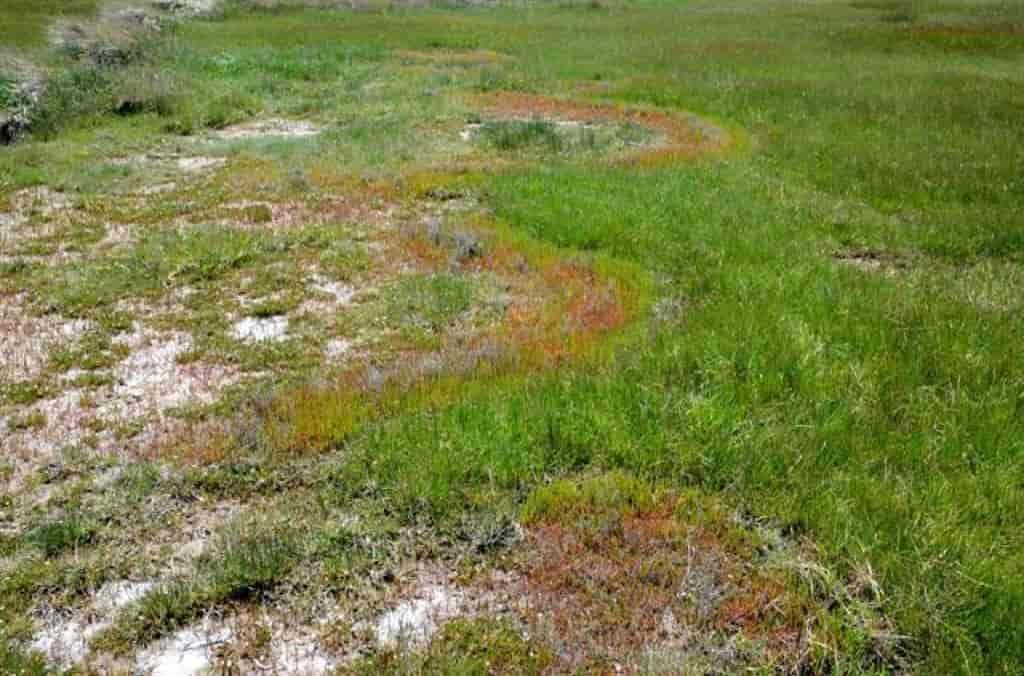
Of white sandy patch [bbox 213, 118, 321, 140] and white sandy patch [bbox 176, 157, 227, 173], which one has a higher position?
white sandy patch [bbox 213, 118, 321, 140]

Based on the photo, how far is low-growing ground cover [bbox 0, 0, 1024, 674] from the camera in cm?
509

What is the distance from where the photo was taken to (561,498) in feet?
20.4

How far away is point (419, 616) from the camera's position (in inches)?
205

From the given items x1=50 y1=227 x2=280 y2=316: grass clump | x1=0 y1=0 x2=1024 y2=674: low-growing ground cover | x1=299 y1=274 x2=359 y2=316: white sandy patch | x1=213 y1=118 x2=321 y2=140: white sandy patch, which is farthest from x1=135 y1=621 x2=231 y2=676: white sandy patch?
x1=213 y1=118 x2=321 y2=140: white sandy patch

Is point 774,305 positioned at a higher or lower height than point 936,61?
lower

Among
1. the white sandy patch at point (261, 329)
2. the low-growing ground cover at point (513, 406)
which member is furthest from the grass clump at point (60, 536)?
the white sandy patch at point (261, 329)

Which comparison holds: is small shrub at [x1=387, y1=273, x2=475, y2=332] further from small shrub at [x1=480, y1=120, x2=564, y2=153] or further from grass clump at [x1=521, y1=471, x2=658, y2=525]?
small shrub at [x1=480, y1=120, x2=564, y2=153]

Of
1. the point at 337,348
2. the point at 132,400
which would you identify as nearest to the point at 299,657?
the point at 132,400

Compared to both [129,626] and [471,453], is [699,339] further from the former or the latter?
[129,626]

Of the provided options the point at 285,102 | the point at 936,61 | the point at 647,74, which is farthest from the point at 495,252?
the point at 936,61

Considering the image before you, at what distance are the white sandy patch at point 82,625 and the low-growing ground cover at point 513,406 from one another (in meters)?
0.03

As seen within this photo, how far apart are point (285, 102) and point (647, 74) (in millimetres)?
12925

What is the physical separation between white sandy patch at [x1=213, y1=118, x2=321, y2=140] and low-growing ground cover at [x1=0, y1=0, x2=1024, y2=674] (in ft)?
6.54

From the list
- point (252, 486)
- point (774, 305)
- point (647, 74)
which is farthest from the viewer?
point (647, 74)
